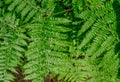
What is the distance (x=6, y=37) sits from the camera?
2092 mm

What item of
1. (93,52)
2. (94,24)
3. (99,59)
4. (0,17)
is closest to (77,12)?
(94,24)

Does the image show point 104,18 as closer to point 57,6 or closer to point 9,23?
point 57,6

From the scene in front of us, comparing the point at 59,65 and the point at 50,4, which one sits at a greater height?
the point at 50,4

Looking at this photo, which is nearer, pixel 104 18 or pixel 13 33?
pixel 104 18

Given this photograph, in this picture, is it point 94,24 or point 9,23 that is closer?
point 94,24

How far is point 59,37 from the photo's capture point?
199cm

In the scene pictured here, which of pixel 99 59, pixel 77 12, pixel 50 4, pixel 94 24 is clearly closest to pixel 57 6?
pixel 50 4

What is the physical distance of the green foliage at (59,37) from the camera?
194 cm

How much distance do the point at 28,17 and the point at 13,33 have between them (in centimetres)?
17

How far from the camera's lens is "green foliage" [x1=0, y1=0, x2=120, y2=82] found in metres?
1.94

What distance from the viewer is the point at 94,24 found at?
1.94 meters

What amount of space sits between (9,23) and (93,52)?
0.68 m

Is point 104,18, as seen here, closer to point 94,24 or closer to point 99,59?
point 94,24

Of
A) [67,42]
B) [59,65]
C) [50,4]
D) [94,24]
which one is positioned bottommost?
[59,65]
